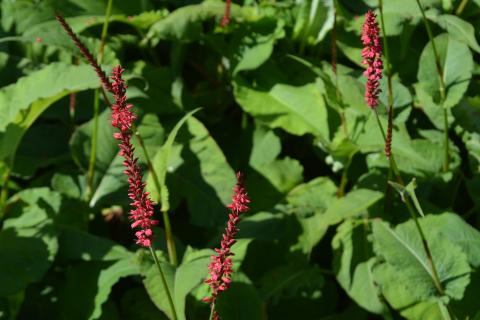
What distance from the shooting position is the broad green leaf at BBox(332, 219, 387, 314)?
2455 millimetres

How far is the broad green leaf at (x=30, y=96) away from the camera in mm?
2592

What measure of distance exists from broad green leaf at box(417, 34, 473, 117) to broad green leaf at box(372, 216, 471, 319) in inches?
20.5

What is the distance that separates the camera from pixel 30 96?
2.66 m

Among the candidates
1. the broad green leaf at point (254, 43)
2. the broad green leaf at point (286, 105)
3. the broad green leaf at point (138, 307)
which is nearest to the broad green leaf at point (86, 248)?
the broad green leaf at point (138, 307)

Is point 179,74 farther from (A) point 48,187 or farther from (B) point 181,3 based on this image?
(A) point 48,187

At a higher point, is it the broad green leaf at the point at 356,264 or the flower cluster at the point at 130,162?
the flower cluster at the point at 130,162

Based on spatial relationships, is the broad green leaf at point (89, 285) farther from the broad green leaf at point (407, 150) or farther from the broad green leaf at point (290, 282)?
the broad green leaf at point (407, 150)

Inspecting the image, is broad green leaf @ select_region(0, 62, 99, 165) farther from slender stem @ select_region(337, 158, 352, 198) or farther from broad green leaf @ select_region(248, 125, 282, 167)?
slender stem @ select_region(337, 158, 352, 198)

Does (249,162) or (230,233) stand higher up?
(230,233)

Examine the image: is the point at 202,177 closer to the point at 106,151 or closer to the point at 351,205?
the point at 106,151

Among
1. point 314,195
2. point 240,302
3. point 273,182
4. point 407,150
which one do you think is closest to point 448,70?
point 407,150

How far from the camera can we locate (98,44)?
3.04 metres

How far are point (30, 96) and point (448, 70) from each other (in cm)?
165

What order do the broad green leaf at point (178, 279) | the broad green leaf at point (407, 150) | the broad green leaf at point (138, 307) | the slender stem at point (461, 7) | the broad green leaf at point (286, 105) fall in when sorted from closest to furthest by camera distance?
the broad green leaf at point (178, 279)
the broad green leaf at point (138, 307)
the broad green leaf at point (407, 150)
the broad green leaf at point (286, 105)
the slender stem at point (461, 7)
